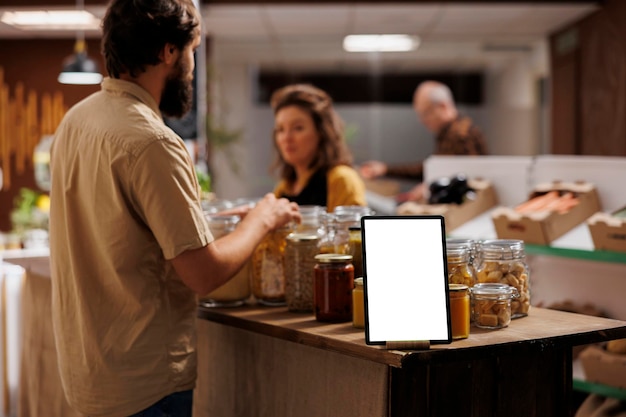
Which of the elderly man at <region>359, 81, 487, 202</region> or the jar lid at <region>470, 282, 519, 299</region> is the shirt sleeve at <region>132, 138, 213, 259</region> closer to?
the jar lid at <region>470, 282, 519, 299</region>

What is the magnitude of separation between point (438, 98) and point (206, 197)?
290 cm

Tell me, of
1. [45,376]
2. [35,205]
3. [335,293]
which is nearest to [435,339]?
[335,293]

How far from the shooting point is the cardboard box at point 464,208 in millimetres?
3928

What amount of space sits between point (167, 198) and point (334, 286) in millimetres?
441

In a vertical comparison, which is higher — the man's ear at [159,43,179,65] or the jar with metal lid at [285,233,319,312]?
the man's ear at [159,43,179,65]

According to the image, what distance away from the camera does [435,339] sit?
1.73 metres

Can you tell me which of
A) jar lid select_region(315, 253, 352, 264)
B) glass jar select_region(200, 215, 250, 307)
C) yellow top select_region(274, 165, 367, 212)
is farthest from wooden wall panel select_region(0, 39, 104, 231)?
jar lid select_region(315, 253, 352, 264)

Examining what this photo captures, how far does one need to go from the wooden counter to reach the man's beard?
0.52 meters

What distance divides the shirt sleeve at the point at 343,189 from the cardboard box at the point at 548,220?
55 cm

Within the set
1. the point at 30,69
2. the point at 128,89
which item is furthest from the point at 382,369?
the point at 30,69

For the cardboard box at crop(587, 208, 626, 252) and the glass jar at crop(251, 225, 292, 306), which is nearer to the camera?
the glass jar at crop(251, 225, 292, 306)

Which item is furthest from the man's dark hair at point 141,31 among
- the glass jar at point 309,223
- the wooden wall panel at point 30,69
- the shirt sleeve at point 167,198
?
the wooden wall panel at point 30,69

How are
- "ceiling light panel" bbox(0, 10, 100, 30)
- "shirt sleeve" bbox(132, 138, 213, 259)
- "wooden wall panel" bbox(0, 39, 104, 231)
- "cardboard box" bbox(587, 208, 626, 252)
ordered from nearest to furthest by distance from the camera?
"shirt sleeve" bbox(132, 138, 213, 259), "cardboard box" bbox(587, 208, 626, 252), "ceiling light panel" bbox(0, 10, 100, 30), "wooden wall panel" bbox(0, 39, 104, 231)

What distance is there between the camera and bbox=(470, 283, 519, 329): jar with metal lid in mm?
1951
